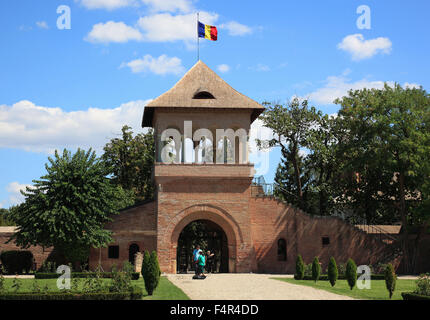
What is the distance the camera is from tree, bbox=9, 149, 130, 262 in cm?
3092

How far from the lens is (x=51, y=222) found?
30.5 metres

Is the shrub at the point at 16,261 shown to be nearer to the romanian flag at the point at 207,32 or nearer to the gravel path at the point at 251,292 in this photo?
the gravel path at the point at 251,292

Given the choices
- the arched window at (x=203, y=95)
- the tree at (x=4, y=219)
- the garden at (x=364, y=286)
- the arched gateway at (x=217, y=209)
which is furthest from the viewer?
the tree at (x=4, y=219)

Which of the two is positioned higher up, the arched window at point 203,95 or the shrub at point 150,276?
the arched window at point 203,95

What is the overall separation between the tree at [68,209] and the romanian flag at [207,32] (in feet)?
34.7

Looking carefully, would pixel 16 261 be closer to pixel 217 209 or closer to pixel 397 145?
pixel 217 209

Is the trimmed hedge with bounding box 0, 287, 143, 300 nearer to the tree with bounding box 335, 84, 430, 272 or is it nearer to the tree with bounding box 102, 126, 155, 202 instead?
the tree with bounding box 335, 84, 430, 272

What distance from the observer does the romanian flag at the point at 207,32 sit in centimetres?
3534

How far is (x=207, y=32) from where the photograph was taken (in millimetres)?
35531

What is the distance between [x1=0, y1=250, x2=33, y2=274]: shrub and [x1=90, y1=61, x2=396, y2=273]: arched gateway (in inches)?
185

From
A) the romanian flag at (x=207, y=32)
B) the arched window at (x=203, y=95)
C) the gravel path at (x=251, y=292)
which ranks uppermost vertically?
the romanian flag at (x=207, y=32)

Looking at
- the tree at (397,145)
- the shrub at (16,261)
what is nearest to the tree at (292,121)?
the tree at (397,145)

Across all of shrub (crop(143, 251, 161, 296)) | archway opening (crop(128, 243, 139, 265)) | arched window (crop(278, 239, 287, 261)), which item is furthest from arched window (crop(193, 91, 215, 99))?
shrub (crop(143, 251, 161, 296))
